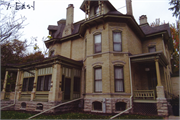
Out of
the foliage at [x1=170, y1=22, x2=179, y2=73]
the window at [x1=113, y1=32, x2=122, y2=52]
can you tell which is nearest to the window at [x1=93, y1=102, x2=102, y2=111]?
the window at [x1=113, y1=32, x2=122, y2=52]

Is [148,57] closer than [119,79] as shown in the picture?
Yes

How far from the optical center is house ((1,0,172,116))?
10.8 meters

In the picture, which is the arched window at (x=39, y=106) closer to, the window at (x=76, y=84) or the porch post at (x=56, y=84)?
the porch post at (x=56, y=84)

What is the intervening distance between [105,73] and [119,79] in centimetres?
124

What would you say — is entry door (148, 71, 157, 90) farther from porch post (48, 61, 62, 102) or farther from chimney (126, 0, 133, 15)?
porch post (48, 61, 62, 102)

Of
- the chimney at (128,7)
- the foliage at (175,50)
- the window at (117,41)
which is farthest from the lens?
the foliage at (175,50)

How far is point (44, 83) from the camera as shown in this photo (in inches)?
502

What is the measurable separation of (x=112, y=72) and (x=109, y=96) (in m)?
1.90

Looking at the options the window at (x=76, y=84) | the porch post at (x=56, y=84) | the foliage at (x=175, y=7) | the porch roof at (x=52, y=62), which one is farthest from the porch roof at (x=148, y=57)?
the porch post at (x=56, y=84)

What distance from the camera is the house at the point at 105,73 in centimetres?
1084

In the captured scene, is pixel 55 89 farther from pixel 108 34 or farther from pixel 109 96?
pixel 108 34

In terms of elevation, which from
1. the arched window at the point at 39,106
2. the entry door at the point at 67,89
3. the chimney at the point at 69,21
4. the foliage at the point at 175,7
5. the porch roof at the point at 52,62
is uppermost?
the chimney at the point at 69,21

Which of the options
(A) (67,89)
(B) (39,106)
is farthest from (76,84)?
(B) (39,106)

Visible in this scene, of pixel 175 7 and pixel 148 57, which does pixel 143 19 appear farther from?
pixel 175 7
